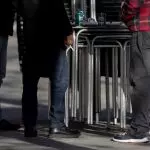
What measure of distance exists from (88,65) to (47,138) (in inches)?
36.1

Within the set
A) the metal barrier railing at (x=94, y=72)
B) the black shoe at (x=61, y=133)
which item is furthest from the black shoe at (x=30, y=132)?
the metal barrier railing at (x=94, y=72)

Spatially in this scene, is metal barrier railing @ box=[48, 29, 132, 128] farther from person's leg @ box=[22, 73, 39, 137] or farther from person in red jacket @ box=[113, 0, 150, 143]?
person in red jacket @ box=[113, 0, 150, 143]

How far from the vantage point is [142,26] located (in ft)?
23.3

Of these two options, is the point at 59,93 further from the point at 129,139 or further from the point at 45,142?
the point at 129,139

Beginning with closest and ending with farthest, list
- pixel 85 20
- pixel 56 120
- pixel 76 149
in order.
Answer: pixel 76 149
pixel 56 120
pixel 85 20

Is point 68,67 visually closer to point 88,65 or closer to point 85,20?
point 88,65

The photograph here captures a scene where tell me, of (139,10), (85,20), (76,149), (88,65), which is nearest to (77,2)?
(85,20)

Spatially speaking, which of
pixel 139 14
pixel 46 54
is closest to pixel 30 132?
pixel 46 54

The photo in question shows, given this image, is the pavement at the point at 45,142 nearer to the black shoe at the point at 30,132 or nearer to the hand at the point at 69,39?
the black shoe at the point at 30,132

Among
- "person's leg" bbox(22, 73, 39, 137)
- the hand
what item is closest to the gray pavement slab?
"person's leg" bbox(22, 73, 39, 137)

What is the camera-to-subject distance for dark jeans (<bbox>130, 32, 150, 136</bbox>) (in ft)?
23.4

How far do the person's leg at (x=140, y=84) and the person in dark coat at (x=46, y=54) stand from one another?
689mm

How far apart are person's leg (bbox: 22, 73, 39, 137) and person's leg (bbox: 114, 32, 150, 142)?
3.22ft

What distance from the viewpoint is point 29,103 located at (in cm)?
754
